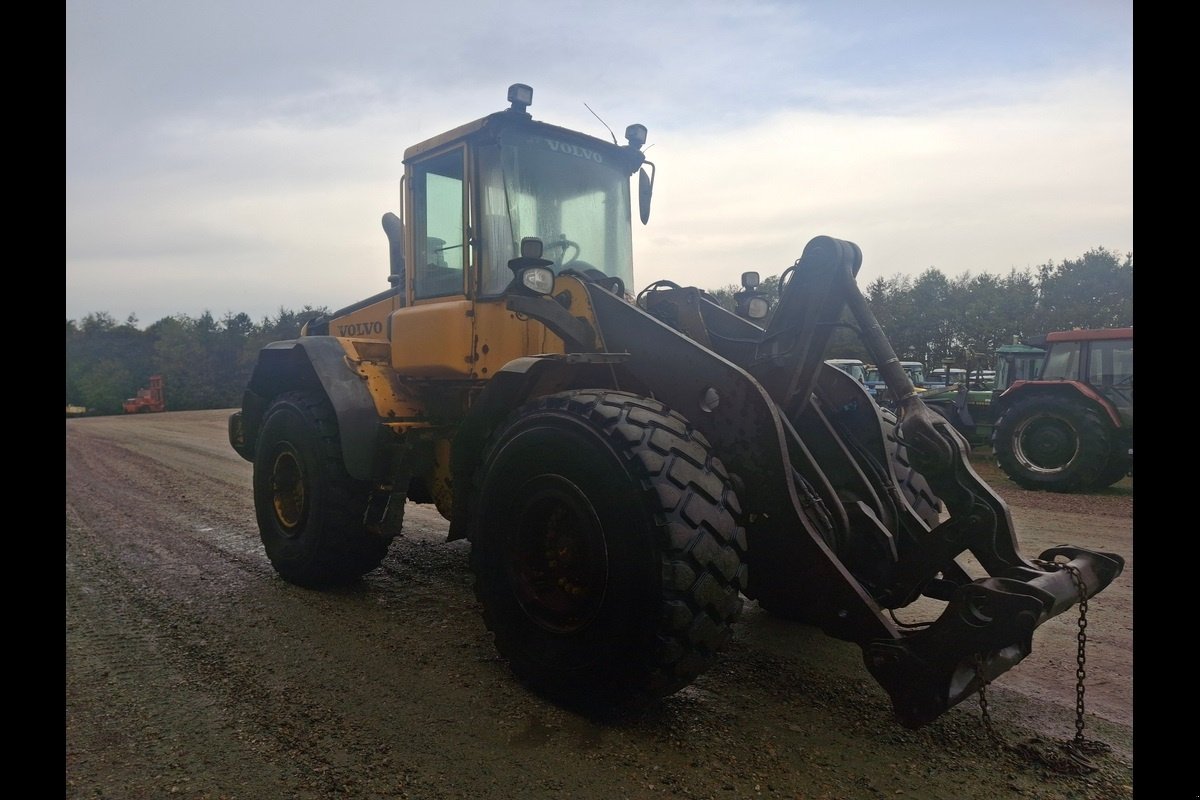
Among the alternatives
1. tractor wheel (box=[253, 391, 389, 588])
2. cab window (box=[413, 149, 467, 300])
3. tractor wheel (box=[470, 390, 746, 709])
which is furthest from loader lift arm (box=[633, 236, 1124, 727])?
tractor wheel (box=[253, 391, 389, 588])

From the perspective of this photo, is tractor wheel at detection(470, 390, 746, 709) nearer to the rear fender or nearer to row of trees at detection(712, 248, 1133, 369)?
the rear fender

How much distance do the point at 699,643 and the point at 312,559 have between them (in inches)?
124

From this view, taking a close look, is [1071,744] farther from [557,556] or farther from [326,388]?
[326,388]

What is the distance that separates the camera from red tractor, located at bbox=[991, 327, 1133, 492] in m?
10.6

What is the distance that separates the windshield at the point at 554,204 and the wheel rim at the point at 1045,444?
27.6 feet

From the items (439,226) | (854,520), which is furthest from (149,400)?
(854,520)

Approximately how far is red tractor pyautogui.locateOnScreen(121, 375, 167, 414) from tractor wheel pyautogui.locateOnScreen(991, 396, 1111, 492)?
36483 mm

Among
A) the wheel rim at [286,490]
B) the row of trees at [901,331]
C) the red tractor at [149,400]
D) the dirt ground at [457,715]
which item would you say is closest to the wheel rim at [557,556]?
the dirt ground at [457,715]

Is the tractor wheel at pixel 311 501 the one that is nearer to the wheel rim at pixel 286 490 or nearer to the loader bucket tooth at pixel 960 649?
the wheel rim at pixel 286 490

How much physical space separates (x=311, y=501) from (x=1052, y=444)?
10.00m

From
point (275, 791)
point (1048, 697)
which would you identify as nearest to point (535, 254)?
point (275, 791)

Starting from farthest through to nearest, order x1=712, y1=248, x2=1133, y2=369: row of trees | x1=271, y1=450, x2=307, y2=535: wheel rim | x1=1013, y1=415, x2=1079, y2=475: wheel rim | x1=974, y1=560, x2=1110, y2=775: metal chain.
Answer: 1. x1=712, y1=248, x2=1133, y2=369: row of trees
2. x1=1013, y1=415, x2=1079, y2=475: wheel rim
3. x1=271, y1=450, x2=307, y2=535: wheel rim
4. x1=974, y1=560, x2=1110, y2=775: metal chain
